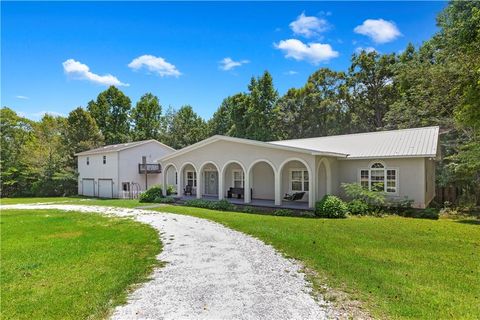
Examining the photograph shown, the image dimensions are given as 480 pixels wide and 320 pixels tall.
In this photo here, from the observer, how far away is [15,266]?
7266mm

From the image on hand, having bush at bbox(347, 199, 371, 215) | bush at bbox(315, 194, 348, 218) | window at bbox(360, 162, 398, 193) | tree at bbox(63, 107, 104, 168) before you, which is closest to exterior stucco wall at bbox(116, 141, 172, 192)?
tree at bbox(63, 107, 104, 168)

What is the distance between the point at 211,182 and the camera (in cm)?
2281

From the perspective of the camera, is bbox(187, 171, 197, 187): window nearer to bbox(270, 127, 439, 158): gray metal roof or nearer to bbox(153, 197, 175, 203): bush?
bbox(153, 197, 175, 203): bush

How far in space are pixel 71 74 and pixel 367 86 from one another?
3149 cm

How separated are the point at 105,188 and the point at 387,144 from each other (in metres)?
26.0

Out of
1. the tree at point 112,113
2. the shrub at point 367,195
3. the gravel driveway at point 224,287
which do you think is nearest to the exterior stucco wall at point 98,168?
the tree at point 112,113

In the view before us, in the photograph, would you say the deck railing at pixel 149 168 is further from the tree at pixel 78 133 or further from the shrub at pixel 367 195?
the shrub at pixel 367 195

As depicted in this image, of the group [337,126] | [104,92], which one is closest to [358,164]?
[337,126]

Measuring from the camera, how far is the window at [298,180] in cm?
1806

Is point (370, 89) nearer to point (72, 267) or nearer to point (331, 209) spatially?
point (331, 209)

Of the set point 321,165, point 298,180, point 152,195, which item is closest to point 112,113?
point 152,195

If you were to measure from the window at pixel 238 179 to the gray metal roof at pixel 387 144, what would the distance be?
16.1 ft

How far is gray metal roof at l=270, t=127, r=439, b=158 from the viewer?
15305mm

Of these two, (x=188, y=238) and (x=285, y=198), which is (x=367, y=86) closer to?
(x=285, y=198)
